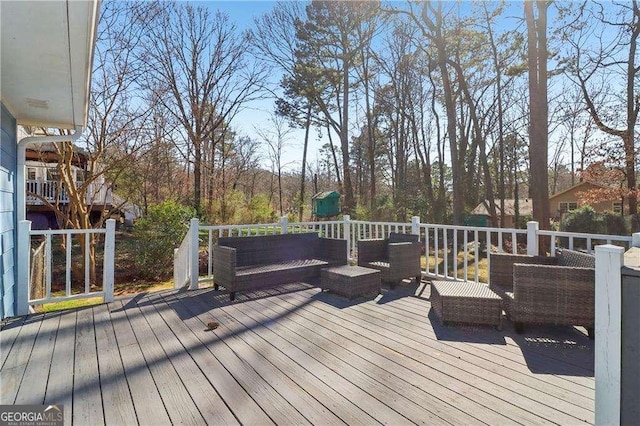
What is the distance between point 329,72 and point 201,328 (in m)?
13.7

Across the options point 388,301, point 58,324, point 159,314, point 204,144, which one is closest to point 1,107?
point 58,324

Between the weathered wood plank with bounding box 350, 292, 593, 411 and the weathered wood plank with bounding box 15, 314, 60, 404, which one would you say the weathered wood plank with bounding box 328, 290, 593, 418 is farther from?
the weathered wood plank with bounding box 15, 314, 60, 404

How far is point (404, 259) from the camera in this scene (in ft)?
14.4

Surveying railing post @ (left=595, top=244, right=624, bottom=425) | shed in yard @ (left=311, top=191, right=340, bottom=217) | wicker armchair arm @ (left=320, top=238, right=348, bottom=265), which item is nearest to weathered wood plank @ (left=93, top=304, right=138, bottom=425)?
railing post @ (left=595, top=244, right=624, bottom=425)

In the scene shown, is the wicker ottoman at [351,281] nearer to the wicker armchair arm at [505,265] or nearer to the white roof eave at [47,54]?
the wicker armchair arm at [505,265]

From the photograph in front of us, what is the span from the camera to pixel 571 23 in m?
9.86

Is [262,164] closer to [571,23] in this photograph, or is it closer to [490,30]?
[490,30]

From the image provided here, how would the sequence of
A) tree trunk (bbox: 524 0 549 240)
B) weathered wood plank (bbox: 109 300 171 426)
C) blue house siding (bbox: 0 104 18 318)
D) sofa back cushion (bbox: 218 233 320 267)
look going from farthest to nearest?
1. tree trunk (bbox: 524 0 549 240)
2. sofa back cushion (bbox: 218 233 320 267)
3. blue house siding (bbox: 0 104 18 318)
4. weathered wood plank (bbox: 109 300 171 426)

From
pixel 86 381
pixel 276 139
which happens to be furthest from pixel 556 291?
pixel 276 139

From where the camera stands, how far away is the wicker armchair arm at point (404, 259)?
4.30 metres

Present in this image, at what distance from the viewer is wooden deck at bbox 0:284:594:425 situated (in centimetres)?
178

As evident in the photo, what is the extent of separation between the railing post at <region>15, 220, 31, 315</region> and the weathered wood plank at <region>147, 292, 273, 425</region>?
1.51 meters

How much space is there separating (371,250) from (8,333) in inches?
154

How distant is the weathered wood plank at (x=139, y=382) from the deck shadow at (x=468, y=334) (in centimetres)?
209
